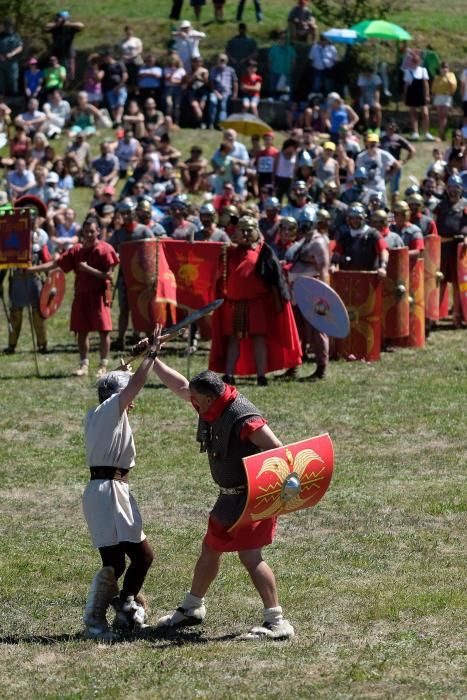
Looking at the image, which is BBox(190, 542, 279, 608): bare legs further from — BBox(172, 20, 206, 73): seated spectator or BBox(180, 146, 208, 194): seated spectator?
BBox(172, 20, 206, 73): seated spectator

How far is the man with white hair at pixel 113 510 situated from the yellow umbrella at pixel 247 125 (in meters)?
17.4

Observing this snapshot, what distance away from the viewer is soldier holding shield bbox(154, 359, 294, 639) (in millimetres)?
7961

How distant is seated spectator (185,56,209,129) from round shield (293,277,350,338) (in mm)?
13137

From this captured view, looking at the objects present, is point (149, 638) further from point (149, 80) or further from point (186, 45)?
point (186, 45)

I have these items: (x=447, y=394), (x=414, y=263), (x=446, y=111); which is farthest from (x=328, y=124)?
(x=447, y=394)

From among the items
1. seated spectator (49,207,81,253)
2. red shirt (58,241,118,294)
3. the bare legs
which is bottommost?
seated spectator (49,207,81,253)

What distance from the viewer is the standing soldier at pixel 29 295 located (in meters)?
17.9

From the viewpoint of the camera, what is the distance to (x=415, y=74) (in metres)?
28.4

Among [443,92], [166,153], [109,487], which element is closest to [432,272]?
[166,153]

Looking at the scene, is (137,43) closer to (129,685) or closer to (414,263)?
(414,263)

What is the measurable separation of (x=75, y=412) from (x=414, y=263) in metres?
4.83

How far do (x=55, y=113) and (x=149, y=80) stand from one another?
6.12 feet

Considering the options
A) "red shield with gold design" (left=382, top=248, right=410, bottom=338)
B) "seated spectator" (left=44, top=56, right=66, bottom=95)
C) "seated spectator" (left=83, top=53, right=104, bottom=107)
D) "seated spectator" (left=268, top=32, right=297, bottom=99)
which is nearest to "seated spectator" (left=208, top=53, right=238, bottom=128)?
"seated spectator" (left=268, top=32, right=297, bottom=99)

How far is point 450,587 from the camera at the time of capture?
9188 millimetres
